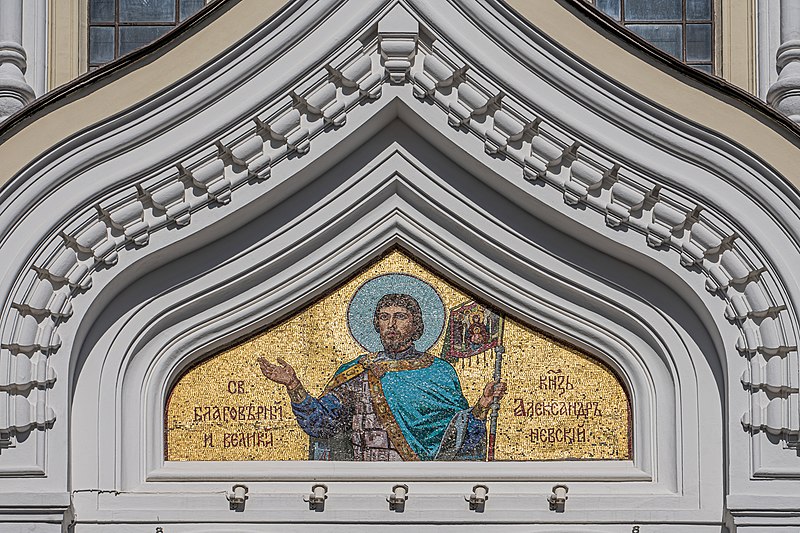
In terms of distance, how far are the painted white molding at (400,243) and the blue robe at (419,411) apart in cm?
17

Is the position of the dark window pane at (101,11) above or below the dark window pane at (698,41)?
above

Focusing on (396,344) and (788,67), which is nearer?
(396,344)

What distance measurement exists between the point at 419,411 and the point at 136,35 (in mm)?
3120

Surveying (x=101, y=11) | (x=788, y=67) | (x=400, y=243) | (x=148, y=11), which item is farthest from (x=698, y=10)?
(x=101, y=11)

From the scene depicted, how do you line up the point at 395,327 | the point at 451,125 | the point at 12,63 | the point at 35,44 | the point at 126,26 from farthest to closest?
the point at 126,26 → the point at 35,44 → the point at 12,63 → the point at 395,327 → the point at 451,125

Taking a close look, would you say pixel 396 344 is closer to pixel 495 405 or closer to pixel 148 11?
pixel 495 405

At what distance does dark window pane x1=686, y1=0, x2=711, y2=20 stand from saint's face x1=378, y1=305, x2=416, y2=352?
2778mm

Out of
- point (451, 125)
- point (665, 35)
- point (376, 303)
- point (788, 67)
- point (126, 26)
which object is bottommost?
point (376, 303)

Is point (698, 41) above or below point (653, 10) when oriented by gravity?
below

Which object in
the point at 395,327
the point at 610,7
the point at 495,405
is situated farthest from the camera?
the point at 610,7

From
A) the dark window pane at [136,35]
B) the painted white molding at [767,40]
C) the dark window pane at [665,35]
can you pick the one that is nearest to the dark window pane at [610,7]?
the dark window pane at [665,35]

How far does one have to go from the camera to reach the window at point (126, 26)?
29.7 feet

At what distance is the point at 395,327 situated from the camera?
25.0ft

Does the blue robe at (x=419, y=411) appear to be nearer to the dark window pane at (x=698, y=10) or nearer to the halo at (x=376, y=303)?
the halo at (x=376, y=303)
